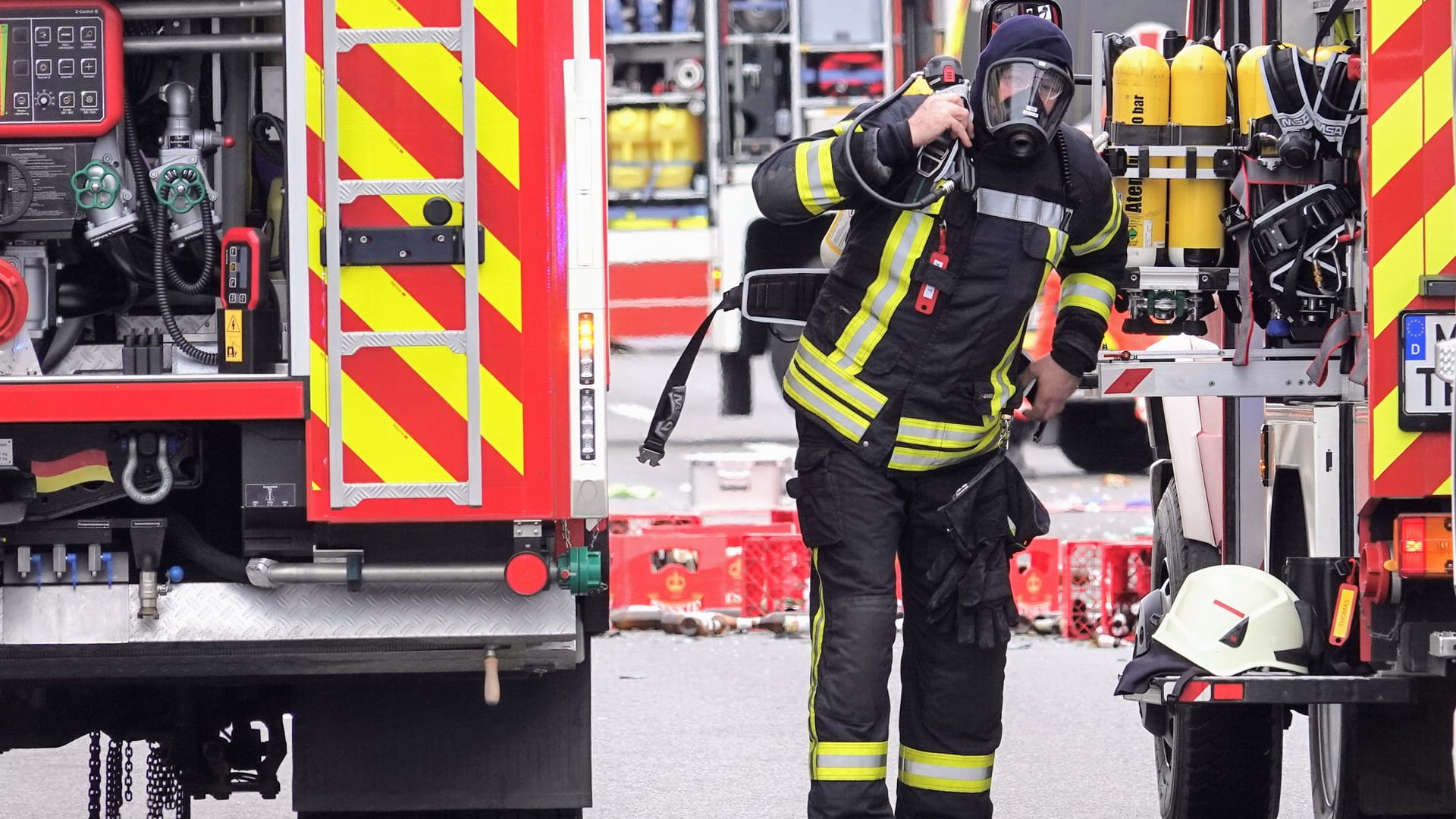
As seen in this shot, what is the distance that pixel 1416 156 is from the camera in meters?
4.06

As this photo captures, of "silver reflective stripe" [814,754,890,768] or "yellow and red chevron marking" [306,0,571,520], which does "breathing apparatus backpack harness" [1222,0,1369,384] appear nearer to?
"silver reflective stripe" [814,754,890,768]

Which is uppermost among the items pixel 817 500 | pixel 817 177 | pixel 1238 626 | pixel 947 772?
pixel 817 177

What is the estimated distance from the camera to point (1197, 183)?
16.2ft

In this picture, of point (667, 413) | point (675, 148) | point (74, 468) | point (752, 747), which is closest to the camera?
point (74, 468)

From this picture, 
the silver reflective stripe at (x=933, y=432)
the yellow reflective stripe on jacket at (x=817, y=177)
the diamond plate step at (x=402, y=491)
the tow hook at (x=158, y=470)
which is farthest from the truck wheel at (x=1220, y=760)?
the tow hook at (x=158, y=470)

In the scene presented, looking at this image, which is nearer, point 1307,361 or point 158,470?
point 158,470

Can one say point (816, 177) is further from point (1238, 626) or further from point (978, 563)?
point (1238, 626)

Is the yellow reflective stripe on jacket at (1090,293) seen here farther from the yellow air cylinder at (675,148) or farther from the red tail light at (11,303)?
the yellow air cylinder at (675,148)

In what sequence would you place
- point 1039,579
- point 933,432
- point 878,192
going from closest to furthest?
point 878,192 < point 933,432 < point 1039,579

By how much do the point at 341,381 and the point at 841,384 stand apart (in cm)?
104

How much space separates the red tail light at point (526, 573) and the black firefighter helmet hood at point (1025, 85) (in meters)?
1.24

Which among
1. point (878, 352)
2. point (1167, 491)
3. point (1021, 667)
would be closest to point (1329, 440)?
point (878, 352)

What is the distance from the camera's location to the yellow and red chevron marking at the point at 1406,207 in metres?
4.04

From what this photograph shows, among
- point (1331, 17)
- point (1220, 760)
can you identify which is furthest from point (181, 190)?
point (1220, 760)
